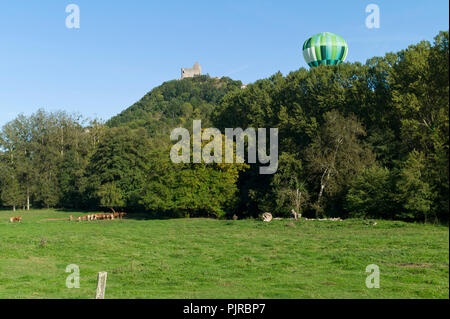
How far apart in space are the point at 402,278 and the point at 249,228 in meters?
19.1

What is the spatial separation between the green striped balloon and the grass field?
110 ft

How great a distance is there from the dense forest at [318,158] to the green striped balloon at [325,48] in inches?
213

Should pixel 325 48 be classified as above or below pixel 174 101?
below

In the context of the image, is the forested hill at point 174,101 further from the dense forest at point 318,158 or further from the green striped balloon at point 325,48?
→ the green striped balloon at point 325,48

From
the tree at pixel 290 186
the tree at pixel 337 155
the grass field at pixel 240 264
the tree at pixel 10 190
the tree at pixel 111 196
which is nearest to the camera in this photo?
the grass field at pixel 240 264

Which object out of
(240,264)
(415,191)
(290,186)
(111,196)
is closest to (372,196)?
(415,191)

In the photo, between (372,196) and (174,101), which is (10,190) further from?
(174,101)

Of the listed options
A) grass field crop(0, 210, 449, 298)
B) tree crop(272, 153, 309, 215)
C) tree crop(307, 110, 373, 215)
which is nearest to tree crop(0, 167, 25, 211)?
tree crop(272, 153, 309, 215)

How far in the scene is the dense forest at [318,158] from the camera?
33.2m

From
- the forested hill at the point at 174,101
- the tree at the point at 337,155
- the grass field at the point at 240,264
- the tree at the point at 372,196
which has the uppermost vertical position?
the forested hill at the point at 174,101

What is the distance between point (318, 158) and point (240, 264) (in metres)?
25.0

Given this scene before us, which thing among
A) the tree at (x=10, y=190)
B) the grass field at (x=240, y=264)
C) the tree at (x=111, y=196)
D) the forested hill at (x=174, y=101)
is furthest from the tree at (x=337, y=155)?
the forested hill at (x=174, y=101)

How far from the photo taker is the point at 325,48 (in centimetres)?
5619

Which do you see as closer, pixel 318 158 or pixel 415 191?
pixel 415 191
